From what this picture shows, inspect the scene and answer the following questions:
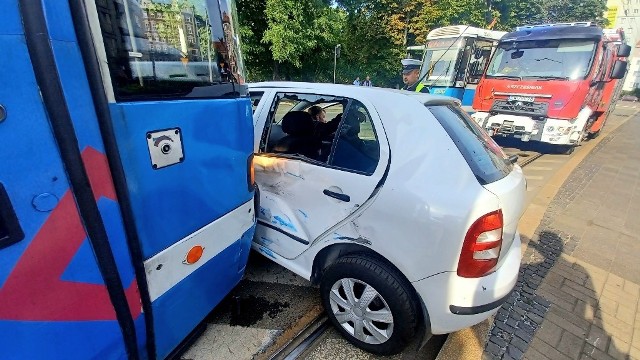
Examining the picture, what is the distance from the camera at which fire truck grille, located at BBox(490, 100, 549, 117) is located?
728 centimetres

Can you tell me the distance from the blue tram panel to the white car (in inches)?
27.8

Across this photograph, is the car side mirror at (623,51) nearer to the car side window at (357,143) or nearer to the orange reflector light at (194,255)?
the car side window at (357,143)

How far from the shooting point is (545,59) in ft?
24.2

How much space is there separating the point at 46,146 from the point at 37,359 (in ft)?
2.58

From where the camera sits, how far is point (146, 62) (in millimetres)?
1341

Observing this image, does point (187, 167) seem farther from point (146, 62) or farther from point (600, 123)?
point (600, 123)

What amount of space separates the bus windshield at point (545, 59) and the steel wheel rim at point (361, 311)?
308 inches

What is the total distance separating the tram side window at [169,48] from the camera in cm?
122

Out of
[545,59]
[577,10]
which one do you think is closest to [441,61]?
[545,59]

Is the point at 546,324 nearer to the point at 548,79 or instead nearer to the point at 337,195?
the point at 337,195

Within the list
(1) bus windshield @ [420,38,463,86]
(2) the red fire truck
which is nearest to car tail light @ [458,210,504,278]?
(2) the red fire truck

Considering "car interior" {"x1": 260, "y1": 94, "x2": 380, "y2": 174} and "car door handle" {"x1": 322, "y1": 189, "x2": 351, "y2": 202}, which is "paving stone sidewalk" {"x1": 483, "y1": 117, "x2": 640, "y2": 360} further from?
"car interior" {"x1": 260, "y1": 94, "x2": 380, "y2": 174}

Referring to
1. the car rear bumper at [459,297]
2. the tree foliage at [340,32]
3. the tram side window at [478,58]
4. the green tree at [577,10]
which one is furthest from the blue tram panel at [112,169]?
the green tree at [577,10]

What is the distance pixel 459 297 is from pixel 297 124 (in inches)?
76.6
